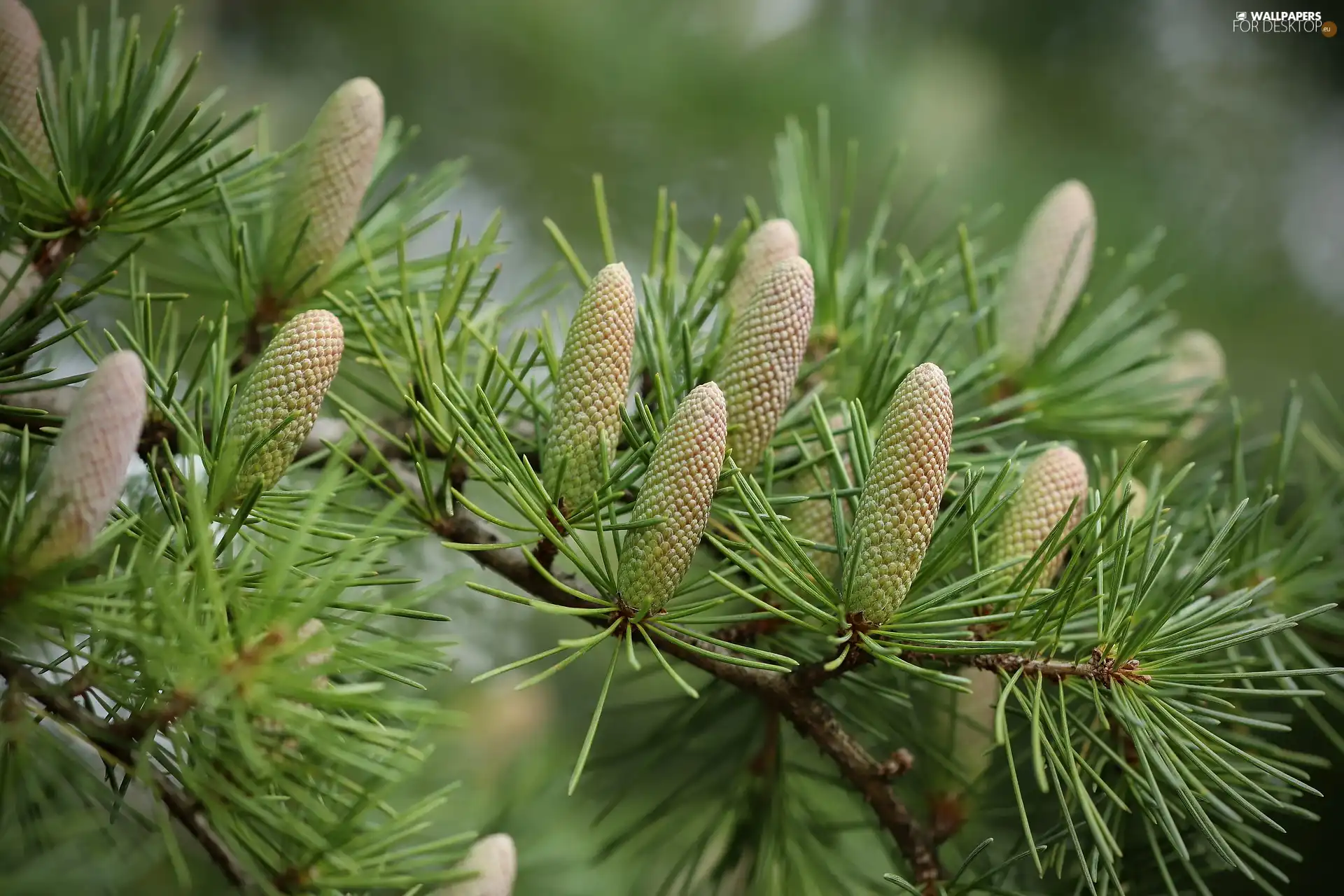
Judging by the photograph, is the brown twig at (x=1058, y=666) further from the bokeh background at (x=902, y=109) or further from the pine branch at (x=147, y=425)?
the bokeh background at (x=902, y=109)

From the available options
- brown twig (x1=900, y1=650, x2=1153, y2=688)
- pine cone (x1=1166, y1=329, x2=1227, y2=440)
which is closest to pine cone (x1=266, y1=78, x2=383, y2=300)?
brown twig (x1=900, y1=650, x2=1153, y2=688)

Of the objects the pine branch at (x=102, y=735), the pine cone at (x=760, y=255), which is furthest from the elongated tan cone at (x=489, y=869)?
the pine cone at (x=760, y=255)

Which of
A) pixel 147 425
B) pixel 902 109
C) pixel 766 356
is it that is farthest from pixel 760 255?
pixel 902 109

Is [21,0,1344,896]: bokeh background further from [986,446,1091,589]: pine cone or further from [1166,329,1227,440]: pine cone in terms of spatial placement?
[986,446,1091,589]: pine cone

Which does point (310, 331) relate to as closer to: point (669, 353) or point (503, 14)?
point (669, 353)

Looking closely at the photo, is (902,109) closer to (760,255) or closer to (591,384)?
(760,255)
